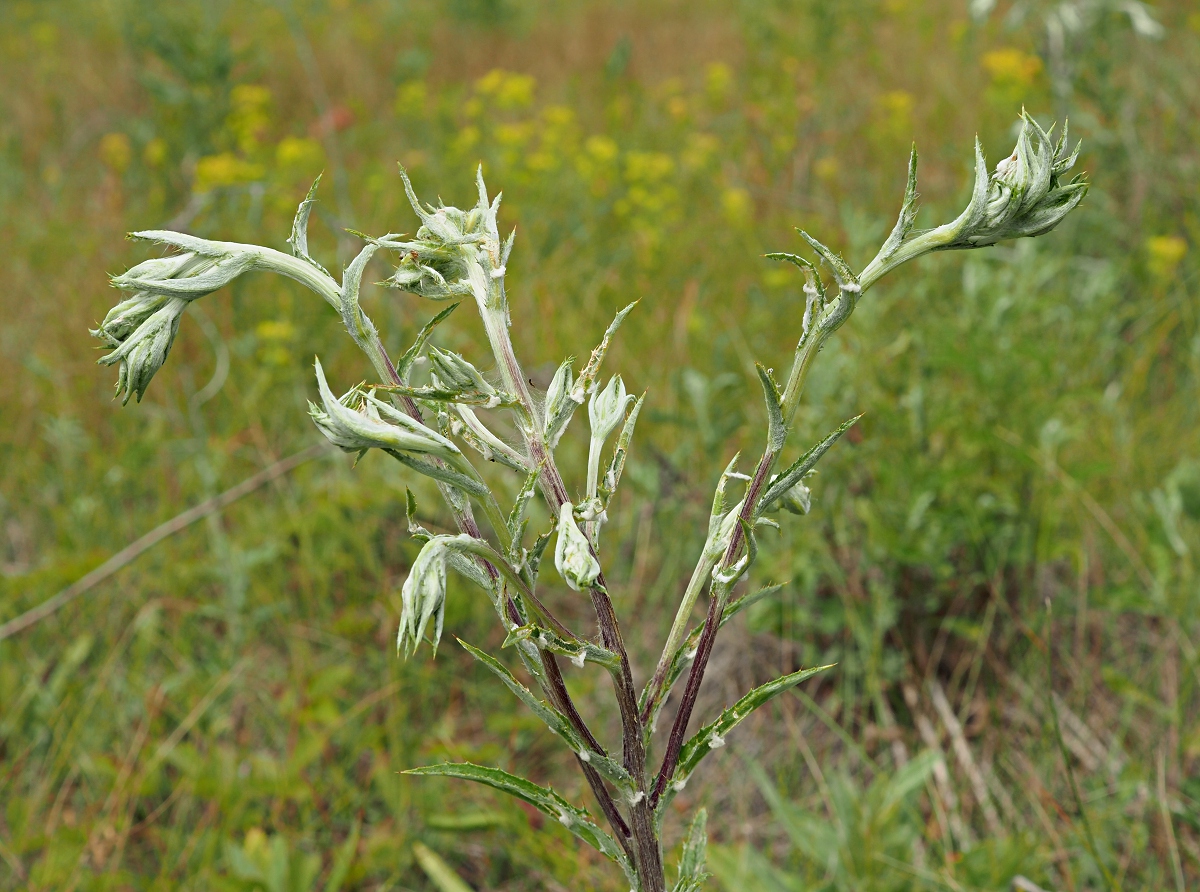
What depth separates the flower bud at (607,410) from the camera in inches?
43.1

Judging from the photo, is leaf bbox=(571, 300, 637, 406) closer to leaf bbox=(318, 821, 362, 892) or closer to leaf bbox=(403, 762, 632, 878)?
leaf bbox=(403, 762, 632, 878)

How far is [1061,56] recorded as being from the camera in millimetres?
4223

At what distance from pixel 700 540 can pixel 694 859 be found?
1687 mm

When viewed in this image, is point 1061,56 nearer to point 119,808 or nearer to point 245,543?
point 245,543

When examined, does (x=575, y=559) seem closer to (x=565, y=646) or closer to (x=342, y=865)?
(x=565, y=646)

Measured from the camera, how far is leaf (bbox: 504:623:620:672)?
1.00 m

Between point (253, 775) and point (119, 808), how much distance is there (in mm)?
302

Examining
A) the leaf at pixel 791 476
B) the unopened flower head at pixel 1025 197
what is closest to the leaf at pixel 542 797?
the leaf at pixel 791 476

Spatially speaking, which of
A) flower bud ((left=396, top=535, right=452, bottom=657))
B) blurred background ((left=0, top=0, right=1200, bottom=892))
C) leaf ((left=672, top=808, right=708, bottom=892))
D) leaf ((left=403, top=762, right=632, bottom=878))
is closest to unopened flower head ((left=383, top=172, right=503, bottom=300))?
flower bud ((left=396, top=535, right=452, bottom=657))

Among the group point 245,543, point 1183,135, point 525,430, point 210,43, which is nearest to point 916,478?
point 525,430

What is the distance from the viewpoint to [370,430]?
2.92ft

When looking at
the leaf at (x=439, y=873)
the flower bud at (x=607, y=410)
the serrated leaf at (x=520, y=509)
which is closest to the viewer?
the serrated leaf at (x=520, y=509)

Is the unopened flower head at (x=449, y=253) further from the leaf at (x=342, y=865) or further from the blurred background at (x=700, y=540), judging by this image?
the leaf at (x=342, y=865)

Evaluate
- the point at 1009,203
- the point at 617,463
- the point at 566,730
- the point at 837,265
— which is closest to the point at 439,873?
the point at 566,730
